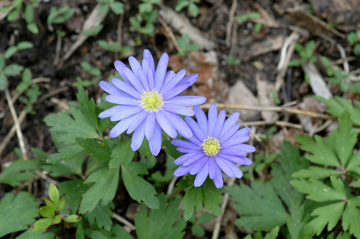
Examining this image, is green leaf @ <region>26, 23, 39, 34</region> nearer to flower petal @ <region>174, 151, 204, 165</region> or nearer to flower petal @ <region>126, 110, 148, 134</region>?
flower petal @ <region>126, 110, 148, 134</region>

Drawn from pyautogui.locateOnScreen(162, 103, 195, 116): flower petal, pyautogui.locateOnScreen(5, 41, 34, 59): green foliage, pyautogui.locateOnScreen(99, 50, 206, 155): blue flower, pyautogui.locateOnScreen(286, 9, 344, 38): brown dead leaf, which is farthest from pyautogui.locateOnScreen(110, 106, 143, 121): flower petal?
pyautogui.locateOnScreen(286, 9, 344, 38): brown dead leaf

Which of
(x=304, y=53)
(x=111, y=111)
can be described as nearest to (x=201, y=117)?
(x=111, y=111)

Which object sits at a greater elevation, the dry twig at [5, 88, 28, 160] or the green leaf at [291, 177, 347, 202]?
the dry twig at [5, 88, 28, 160]

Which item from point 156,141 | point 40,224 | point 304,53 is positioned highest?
point 304,53

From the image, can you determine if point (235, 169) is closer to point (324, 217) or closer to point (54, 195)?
point (324, 217)

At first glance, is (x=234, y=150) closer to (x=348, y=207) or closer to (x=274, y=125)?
(x=348, y=207)

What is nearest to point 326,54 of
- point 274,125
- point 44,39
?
point 274,125
